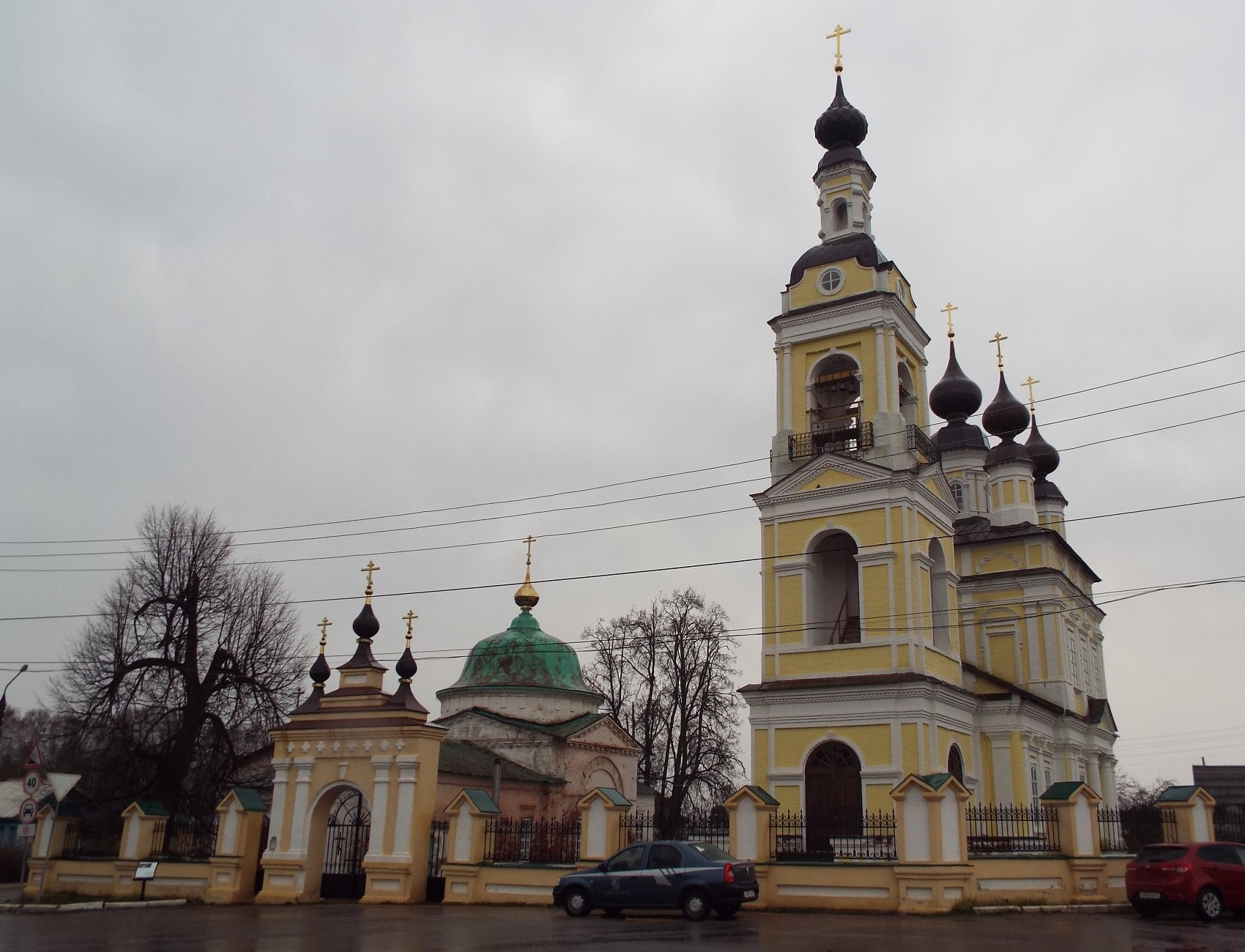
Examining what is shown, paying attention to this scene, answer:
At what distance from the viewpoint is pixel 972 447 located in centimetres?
3894

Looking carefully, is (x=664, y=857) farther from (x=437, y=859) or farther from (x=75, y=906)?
(x=75, y=906)

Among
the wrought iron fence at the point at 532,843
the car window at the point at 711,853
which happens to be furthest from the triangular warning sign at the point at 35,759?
the car window at the point at 711,853

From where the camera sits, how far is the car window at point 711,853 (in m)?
16.1

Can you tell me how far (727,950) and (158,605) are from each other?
23417mm

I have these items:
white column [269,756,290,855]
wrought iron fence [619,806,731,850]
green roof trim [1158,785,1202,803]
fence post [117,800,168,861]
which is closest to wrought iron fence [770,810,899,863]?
wrought iron fence [619,806,731,850]

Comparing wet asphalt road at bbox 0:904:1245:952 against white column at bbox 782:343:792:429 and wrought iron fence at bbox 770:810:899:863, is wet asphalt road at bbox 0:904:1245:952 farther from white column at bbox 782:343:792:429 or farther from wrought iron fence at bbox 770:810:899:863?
white column at bbox 782:343:792:429

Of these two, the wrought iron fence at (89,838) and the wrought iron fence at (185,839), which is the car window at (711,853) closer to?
the wrought iron fence at (185,839)

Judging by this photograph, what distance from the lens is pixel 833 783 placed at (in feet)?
75.0

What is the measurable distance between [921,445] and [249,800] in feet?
56.4

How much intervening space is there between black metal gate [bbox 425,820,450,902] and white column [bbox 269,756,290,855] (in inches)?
123

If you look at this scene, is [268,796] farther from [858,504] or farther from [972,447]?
[972,447]

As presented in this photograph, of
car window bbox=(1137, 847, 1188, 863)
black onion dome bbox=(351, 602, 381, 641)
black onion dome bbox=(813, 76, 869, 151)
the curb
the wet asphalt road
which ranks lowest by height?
the curb

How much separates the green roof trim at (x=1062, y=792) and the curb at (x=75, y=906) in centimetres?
1679

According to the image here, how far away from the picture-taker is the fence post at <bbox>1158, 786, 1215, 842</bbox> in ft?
62.1
